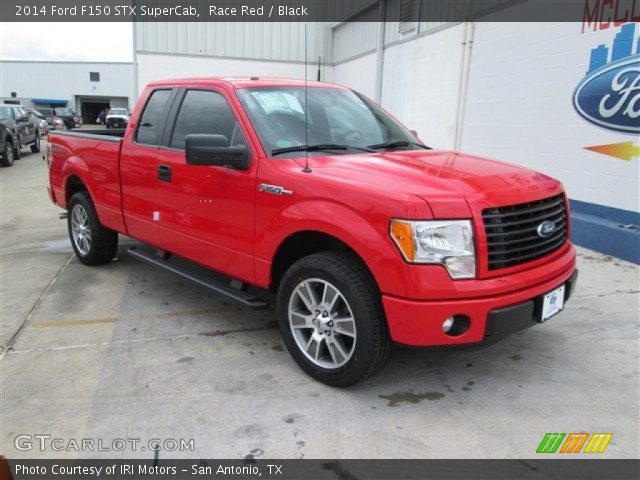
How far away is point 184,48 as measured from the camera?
57.9 feet

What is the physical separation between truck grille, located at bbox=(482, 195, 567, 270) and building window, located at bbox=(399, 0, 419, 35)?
33.9 feet

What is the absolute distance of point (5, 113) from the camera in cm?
1620

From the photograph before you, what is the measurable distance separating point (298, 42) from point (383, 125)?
52.3 ft

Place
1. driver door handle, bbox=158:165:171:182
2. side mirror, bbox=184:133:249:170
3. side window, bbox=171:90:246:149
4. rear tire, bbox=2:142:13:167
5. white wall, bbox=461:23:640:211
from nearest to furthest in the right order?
1. side mirror, bbox=184:133:249:170
2. side window, bbox=171:90:246:149
3. driver door handle, bbox=158:165:171:182
4. white wall, bbox=461:23:640:211
5. rear tire, bbox=2:142:13:167

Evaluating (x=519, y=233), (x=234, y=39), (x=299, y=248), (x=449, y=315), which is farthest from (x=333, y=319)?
(x=234, y=39)

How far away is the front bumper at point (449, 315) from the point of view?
107 inches

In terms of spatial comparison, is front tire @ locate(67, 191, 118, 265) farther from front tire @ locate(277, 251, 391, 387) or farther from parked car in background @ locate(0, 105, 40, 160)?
parked car in background @ locate(0, 105, 40, 160)

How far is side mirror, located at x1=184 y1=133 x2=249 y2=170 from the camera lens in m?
3.37

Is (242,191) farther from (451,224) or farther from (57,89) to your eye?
(57,89)

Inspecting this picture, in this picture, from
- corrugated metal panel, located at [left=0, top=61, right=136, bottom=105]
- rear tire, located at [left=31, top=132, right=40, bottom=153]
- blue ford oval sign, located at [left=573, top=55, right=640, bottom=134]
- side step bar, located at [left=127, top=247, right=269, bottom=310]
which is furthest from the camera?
corrugated metal panel, located at [left=0, top=61, right=136, bottom=105]

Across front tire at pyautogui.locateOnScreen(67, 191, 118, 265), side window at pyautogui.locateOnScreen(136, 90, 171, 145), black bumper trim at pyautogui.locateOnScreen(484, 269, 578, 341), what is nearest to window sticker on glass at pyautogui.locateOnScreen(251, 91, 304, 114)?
side window at pyautogui.locateOnScreen(136, 90, 171, 145)

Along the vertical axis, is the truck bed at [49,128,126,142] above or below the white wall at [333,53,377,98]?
below

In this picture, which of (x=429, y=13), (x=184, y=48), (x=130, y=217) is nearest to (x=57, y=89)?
(x=184, y=48)
